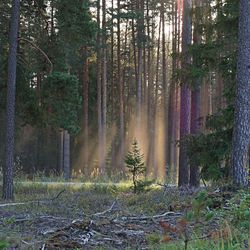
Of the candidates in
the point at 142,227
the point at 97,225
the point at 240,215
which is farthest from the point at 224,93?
the point at 97,225

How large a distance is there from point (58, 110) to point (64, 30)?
2.86 meters

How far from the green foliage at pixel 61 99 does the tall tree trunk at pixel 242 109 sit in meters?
7.00

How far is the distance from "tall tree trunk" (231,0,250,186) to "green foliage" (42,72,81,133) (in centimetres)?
700

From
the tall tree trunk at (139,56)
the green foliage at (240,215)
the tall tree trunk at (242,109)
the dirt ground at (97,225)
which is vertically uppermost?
the tall tree trunk at (139,56)

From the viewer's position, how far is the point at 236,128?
34.3 ft

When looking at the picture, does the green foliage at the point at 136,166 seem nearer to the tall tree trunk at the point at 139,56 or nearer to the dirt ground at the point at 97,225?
the dirt ground at the point at 97,225

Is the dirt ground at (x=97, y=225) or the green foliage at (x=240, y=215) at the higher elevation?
the green foliage at (x=240, y=215)

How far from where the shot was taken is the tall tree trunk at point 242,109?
10289 mm

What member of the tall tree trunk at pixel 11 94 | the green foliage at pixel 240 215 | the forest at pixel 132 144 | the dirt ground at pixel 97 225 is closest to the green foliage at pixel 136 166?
the forest at pixel 132 144

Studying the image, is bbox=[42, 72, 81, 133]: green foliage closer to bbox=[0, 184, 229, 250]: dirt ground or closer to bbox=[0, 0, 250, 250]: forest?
bbox=[0, 0, 250, 250]: forest

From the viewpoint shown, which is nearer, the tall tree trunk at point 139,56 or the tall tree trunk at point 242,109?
the tall tree trunk at point 242,109

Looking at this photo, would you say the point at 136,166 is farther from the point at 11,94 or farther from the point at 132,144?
the point at 11,94

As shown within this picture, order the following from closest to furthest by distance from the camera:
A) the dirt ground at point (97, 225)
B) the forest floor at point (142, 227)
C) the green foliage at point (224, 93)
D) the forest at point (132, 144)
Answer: the forest floor at point (142, 227)
the dirt ground at point (97, 225)
the forest at point (132, 144)
the green foliage at point (224, 93)

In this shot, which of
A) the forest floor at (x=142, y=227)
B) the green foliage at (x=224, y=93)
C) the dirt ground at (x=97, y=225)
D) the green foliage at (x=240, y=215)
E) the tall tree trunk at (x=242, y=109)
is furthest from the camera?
the green foliage at (x=224, y=93)
